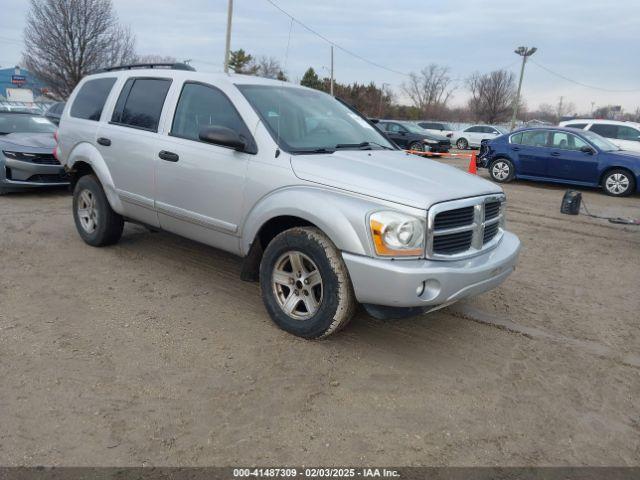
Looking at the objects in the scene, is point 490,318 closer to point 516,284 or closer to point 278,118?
point 516,284

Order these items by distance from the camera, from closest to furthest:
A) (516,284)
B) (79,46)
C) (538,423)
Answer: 1. (538,423)
2. (516,284)
3. (79,46)

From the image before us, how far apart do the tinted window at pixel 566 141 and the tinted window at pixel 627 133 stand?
18.3 ft

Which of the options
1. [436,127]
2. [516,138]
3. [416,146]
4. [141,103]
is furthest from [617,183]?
[436,127]

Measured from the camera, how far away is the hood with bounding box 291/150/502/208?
3.31m

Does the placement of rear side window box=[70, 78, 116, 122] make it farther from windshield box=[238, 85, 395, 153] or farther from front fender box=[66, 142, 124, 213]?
windshield box=[238, 85, 395, 153]

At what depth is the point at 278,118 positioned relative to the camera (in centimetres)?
413

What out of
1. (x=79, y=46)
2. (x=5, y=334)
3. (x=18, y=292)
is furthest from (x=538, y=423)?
(x=79, y=46)

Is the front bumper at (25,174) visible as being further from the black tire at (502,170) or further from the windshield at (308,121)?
the black tire at (502,170)

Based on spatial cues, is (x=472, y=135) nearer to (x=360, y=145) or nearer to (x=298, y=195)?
(x=360, y=145)

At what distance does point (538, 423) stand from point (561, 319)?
178 centimetres

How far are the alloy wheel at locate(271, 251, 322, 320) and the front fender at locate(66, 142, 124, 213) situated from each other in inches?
88.7

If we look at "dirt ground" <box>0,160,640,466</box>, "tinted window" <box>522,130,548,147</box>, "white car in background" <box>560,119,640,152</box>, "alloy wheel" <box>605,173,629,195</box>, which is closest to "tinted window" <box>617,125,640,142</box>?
"white car in background" <box>560,119,640,152</box>

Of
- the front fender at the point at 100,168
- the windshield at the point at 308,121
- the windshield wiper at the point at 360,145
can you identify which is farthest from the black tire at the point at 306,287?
the front fender at the point at 100,168

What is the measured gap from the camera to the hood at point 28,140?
28.5ft
